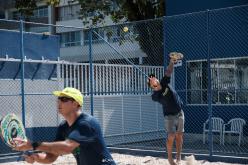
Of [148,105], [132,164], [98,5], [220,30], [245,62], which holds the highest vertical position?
[98,5]

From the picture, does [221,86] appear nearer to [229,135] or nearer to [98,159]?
[229,135]

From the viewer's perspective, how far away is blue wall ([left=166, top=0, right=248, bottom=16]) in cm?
1460

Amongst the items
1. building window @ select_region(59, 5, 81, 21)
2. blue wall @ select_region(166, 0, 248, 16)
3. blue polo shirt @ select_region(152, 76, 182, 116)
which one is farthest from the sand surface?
building window @ select_region(59, 5, 81, 21)

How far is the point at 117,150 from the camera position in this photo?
40.6ft

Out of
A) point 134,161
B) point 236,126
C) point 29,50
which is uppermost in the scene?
point 29,50

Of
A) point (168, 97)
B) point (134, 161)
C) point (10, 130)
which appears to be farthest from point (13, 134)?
point (134, 161)

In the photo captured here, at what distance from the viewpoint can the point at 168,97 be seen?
9.70 meters

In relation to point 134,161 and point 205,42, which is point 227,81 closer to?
point 205,42

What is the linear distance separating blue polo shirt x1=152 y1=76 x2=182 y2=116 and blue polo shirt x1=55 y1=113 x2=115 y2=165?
5.59 m

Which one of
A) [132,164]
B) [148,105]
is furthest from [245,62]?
[132,164]

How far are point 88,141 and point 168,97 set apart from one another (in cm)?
582

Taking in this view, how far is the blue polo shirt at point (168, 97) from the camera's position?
9648mm

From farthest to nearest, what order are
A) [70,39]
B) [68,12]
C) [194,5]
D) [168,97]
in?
[68,12]
[70,39]
[194,5]
[168,97]

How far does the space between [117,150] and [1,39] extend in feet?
12.9
